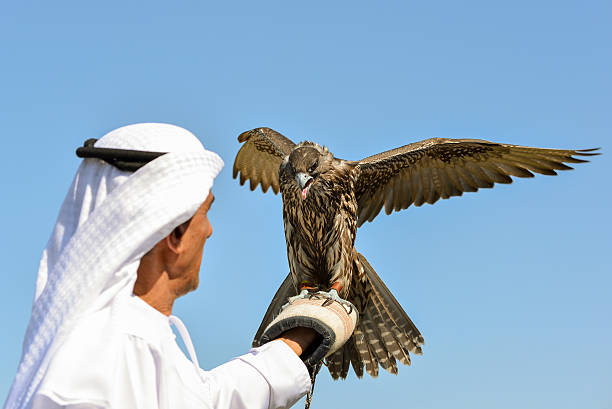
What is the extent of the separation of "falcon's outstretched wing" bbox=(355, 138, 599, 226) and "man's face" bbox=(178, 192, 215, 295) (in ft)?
11.5

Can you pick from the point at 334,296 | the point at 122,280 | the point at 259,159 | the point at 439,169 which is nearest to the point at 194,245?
the point at 122,280

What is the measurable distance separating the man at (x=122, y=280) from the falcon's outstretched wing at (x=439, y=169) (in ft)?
11.8

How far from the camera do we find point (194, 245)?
1969mm

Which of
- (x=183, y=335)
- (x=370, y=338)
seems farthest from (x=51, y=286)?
(x=370, y=338)

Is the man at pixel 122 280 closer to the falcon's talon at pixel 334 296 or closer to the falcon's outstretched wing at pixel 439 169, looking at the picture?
the falcon's talon at pixel 334 296

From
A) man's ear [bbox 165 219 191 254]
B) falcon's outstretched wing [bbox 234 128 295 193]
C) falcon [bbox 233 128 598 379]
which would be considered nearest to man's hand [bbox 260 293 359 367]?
man's ear [bbox 165 219 191 254]

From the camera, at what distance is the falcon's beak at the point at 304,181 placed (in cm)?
495

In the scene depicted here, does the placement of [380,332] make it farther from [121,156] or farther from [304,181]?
[121,156]

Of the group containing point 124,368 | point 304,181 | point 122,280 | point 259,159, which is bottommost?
point 124,368

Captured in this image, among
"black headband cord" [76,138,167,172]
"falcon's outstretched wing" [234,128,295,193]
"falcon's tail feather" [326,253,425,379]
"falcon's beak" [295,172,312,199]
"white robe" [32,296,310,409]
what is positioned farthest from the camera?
"falcon's outstretched wing" [234,128,295,193]

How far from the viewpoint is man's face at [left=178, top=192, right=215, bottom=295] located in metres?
1.95

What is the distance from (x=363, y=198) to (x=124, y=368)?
13.4 feet

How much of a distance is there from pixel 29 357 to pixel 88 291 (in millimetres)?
259

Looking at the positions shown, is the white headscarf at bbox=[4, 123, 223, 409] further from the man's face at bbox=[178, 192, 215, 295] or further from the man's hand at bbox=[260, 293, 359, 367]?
the man's hand at bbox=[260, 293, 359, 367]
